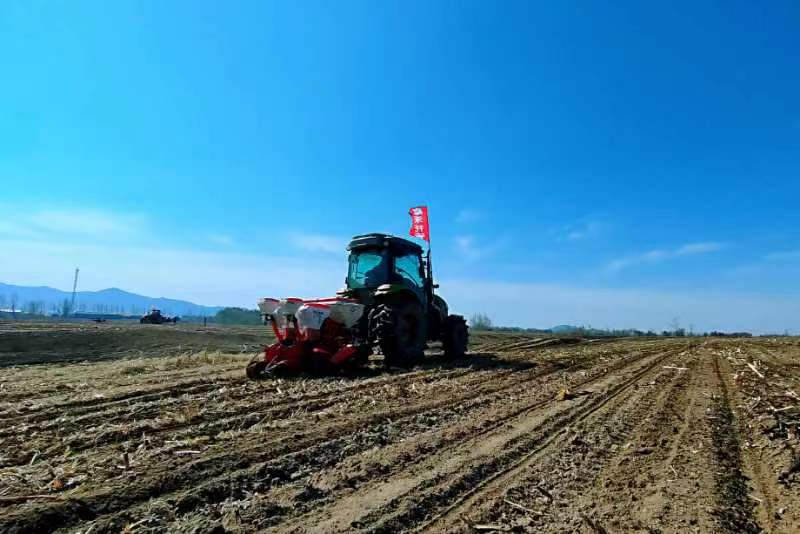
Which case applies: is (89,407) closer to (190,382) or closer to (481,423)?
(190,382)

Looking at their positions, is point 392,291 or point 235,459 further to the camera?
point 392,291

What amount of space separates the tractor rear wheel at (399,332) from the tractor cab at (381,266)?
1.37 feet

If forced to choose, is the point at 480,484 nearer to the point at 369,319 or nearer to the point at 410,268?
the point at 369,319

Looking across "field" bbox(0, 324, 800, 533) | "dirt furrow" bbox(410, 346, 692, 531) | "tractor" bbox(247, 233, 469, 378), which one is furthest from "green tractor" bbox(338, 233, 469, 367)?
"dirt furrow" bbox(410, 346, 692, 531)

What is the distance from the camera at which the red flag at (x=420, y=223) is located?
41.4 ft

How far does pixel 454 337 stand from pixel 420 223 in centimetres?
330

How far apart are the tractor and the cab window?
0.04 feet

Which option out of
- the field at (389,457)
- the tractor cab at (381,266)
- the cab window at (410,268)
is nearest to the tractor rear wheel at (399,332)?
the tractor cab at (381,266)

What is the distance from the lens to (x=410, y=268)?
1080 centimetres

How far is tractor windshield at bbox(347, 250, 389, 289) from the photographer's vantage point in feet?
33.5

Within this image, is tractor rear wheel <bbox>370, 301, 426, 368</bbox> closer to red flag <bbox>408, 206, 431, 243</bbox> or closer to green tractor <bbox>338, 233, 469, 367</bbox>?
green tractor <bbox>338, 233, 469, 367</bbox>

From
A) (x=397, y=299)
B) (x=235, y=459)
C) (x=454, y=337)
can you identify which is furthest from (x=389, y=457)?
(x=454, y=337)

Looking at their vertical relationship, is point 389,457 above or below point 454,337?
below

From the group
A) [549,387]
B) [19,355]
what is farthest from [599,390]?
[19,355]
